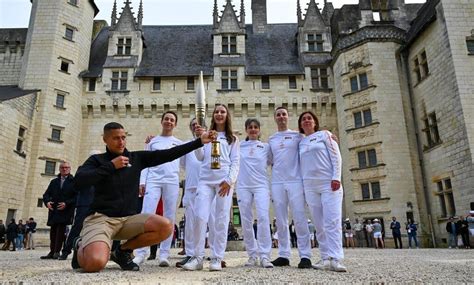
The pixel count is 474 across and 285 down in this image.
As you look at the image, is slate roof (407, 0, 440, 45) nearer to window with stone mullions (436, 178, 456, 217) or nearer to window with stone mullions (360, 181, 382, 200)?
window with stone mullions (436, 178, 456, 217)

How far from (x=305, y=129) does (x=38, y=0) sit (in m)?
22.9

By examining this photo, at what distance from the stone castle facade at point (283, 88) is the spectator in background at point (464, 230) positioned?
851 mm

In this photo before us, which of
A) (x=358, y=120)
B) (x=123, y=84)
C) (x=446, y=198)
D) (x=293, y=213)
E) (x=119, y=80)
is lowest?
(x=293, y=213)

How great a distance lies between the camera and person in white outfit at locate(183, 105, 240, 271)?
14.5 ft

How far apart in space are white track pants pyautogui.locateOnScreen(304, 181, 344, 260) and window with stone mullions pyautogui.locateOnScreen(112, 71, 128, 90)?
19.4 metres

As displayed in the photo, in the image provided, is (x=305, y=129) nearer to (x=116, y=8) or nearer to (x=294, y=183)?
(x=294, y=183)

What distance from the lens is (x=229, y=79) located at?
22.2 m

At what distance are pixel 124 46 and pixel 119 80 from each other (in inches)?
104

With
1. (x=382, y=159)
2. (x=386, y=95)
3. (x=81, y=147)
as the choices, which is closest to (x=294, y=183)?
(x=382, y=159)

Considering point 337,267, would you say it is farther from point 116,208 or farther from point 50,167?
Answer: point 50,167

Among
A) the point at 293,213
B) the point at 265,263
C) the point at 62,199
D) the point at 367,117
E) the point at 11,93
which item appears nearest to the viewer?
the point at 265,263

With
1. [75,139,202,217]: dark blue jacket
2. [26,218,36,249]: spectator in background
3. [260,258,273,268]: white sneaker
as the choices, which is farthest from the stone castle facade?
[75,139,202,217]: dark blue jacket

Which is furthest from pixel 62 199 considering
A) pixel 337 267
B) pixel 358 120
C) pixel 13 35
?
pixel 13 35

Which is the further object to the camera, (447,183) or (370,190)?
(370,190)
